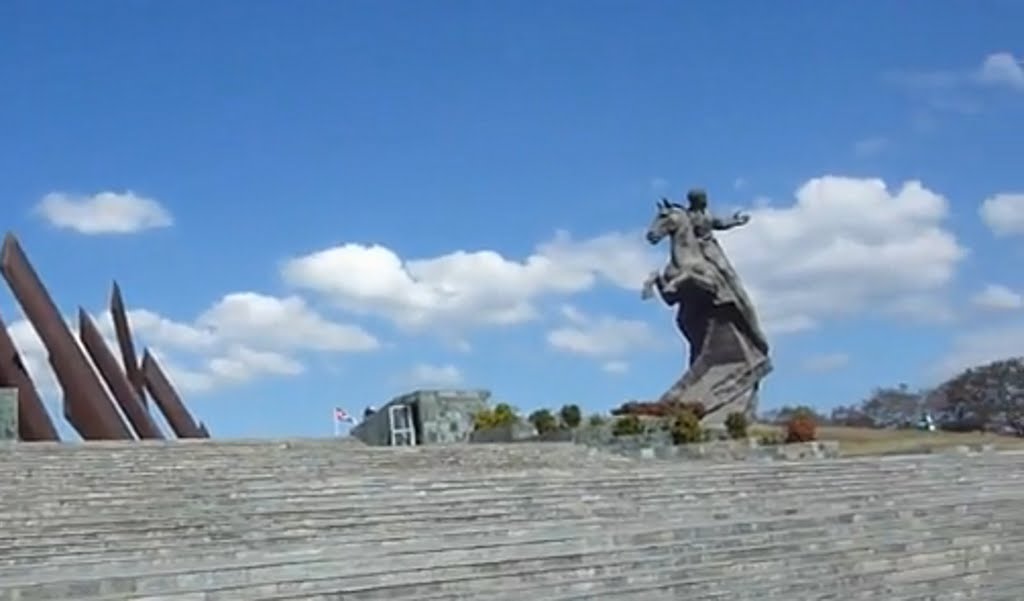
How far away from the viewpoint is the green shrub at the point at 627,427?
19.1 m

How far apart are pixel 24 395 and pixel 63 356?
2.65 feet

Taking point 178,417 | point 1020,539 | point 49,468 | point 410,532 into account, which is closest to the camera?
point 410,532

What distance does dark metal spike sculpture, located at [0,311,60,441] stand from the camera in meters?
19.8

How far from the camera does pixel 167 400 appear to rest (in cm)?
2761

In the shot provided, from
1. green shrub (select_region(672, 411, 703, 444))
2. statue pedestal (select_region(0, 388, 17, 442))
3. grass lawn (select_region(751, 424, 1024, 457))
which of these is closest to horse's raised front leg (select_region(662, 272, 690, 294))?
grass lawn (select_region(751, 424, 1024, 457))

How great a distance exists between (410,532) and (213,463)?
410cm

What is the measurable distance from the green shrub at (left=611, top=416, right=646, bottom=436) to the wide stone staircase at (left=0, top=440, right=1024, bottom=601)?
5.33m

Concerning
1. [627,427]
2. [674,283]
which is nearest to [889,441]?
[674,283]

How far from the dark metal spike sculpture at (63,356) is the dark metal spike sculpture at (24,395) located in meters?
0.45

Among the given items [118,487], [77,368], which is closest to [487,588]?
[118,487]

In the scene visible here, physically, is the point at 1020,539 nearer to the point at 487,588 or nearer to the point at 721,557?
the point at 721,557

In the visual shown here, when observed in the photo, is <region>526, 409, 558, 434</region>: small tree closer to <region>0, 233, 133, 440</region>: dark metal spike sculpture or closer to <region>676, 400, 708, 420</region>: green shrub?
<region>676, 400, 708, 420</region>: green shrub

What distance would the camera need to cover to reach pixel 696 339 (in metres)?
24.8

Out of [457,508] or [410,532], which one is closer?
[410,532]
